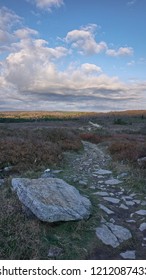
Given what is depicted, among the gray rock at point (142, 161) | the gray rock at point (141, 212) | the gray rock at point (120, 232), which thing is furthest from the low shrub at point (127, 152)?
the gray rock at point (120, 232)

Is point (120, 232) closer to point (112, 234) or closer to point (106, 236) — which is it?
A: point (112, 234)

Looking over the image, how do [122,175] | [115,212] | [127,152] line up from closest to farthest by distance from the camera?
[115,212] → [122,175] → [127,152]

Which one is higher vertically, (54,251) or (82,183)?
(82,183)

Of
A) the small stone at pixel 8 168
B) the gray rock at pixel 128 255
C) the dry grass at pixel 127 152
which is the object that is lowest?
the gray rock at pixel 128 255

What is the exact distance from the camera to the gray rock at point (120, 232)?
610 cm

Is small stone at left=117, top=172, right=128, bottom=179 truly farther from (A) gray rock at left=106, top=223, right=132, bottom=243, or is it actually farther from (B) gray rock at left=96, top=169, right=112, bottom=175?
(A) gray rock at left=106, top=223, right=132, bottom=243

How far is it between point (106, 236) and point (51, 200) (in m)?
1.55

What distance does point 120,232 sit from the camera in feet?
20.7

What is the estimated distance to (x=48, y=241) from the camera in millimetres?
5695

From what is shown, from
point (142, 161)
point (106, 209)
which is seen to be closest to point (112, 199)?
point (106, 209)

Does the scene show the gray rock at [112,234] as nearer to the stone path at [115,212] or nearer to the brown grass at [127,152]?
the stone path at [115,212]

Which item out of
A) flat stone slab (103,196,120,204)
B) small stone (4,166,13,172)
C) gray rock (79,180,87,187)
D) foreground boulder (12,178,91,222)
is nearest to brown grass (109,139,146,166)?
gray rock (79,180,87,187)

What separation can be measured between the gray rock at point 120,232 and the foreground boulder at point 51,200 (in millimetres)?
649

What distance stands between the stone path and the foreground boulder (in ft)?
1.92
